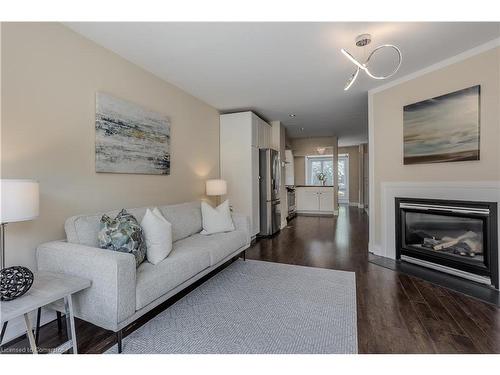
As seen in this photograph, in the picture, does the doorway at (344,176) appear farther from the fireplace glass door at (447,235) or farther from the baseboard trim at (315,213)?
the fireplace glass door at (447,235)

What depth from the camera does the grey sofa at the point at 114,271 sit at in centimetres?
150

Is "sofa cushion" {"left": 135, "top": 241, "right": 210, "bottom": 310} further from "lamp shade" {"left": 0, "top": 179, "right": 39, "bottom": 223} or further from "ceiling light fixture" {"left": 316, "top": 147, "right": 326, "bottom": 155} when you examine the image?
"ceiling light fixture" {"left": 316, "top": 147, "right": 326, "bottom": 155}

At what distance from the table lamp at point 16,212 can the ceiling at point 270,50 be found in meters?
1.53

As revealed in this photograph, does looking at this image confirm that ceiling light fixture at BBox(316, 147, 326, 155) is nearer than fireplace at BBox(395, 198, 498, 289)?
No

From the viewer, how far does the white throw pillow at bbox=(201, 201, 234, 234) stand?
312cm

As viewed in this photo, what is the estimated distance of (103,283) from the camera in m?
1.52

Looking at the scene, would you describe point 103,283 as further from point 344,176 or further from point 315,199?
point 344,176

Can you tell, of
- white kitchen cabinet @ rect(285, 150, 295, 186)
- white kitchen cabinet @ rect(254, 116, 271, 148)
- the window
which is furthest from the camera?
the window

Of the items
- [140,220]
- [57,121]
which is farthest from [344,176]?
[57,121]

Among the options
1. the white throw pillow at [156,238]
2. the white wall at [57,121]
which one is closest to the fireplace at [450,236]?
the white throw pillow at [156,238]

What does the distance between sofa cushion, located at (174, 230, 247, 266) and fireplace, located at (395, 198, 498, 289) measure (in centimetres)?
210

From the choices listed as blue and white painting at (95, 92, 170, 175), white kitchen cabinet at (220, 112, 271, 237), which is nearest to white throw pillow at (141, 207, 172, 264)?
blue and white painting at (95, 92, 170, 175)

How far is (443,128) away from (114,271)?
3531 mm

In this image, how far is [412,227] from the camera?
3135 mm
